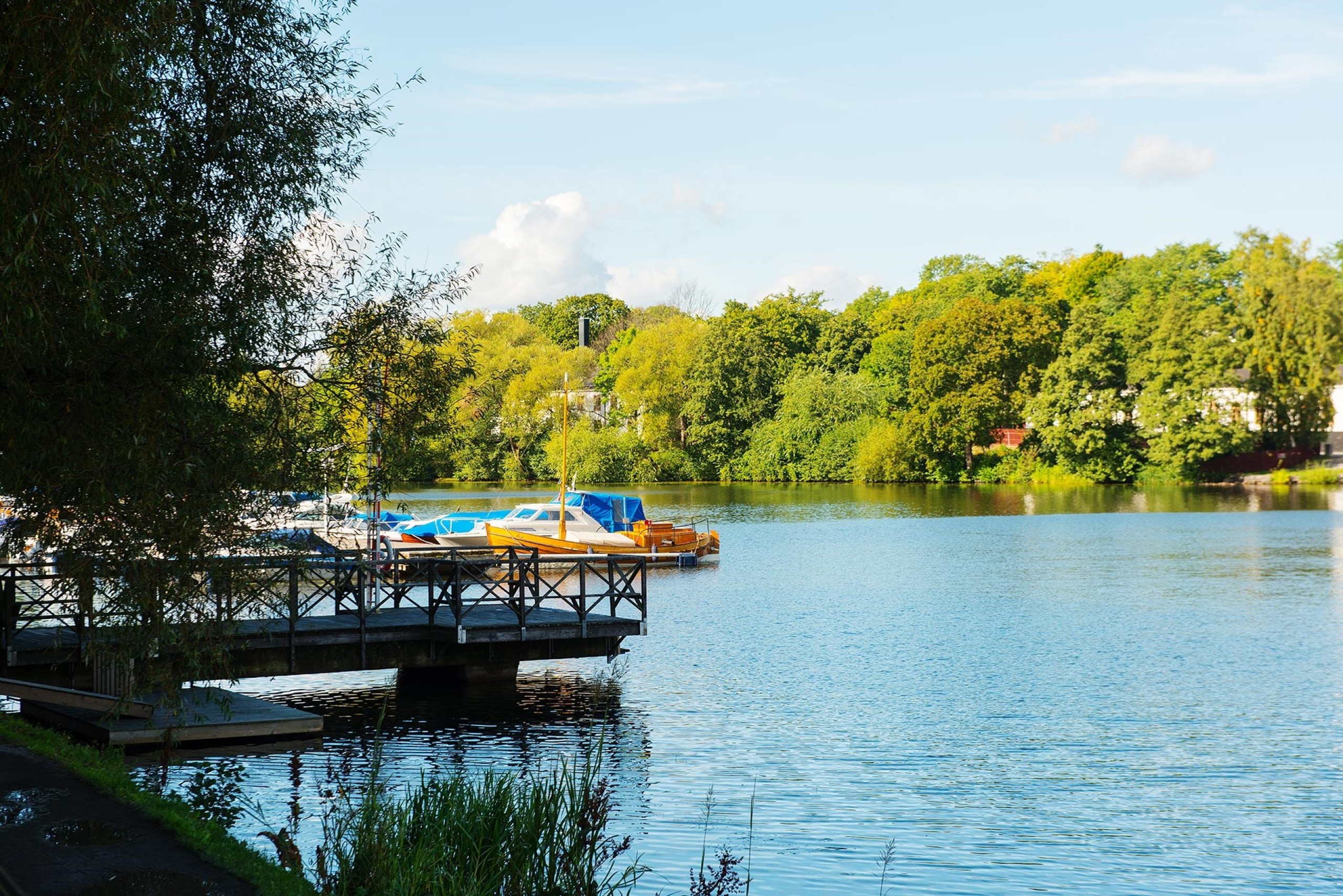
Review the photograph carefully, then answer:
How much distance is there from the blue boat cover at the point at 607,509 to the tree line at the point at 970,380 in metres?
25.3

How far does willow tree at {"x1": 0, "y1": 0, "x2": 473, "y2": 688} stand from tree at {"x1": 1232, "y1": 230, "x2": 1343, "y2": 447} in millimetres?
76146

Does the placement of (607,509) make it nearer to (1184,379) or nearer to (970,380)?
(970,380)

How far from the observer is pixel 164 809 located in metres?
9.62

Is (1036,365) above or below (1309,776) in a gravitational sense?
above

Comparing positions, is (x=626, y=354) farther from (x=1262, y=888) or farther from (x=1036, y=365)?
(x=1262, y=888)

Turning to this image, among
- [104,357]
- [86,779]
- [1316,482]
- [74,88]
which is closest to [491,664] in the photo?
[86,779]

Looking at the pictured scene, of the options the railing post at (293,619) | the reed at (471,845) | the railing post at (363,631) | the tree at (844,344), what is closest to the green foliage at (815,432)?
the tree at (844,344)

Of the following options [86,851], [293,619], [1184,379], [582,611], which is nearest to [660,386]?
[1184,379]

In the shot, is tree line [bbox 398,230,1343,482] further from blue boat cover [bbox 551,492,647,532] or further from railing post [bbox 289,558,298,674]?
railing post [bbox 289,558,298,674]

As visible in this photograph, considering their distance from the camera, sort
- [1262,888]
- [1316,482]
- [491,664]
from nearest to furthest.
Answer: [1262,888]
[491,664]
[1316,482]

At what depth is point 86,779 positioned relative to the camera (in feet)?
34.6

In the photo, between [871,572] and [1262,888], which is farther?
[871,572]

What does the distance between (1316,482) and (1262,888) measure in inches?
2802

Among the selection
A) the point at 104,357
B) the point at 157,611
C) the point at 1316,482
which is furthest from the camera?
the point at 1316,482
